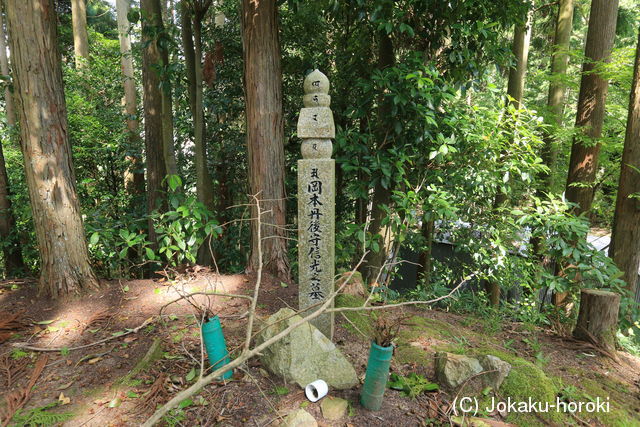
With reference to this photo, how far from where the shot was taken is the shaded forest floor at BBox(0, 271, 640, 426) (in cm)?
239

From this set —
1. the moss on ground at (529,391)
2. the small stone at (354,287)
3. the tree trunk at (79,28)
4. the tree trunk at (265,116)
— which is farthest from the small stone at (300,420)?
the tree trunk at (79,28)

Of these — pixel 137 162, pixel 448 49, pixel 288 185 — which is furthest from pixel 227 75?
pixel 448 49

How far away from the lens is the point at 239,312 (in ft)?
11.8

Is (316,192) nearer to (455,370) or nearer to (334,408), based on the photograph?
(334,408)

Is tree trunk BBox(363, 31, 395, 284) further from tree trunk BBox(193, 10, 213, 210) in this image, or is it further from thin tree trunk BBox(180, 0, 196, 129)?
thin tree trunk BBox(180, 0, 196, 129)

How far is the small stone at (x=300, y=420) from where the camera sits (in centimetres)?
223

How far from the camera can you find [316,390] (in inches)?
98.6

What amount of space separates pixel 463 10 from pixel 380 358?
12.8 ft

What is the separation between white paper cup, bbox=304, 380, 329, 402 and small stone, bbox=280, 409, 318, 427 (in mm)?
173

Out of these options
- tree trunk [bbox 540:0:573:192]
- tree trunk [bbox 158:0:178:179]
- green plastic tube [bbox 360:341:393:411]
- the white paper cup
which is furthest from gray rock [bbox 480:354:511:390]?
tree trunk [bbox 540:0:573:192]

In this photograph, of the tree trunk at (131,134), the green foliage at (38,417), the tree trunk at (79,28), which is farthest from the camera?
the tree trunk at (79,28)

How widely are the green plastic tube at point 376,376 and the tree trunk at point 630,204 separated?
A: 13.1 feet

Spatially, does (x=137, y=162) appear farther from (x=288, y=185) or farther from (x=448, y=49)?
(x=448, y=49)

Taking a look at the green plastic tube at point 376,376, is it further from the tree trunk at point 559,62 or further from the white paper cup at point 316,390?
the tree trunk at point 559,62
